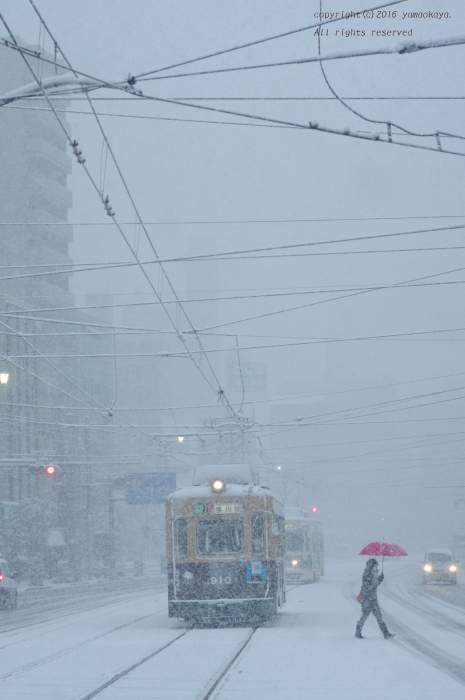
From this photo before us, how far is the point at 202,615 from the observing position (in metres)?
17.6

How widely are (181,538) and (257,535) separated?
1583 mm

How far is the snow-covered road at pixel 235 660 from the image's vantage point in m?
8.97

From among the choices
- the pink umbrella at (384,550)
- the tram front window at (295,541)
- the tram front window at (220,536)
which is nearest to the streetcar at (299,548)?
the tram front window at (295,541)

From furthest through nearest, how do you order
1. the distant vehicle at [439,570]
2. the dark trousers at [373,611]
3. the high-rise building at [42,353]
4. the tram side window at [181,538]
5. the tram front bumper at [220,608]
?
the high-rise building at [42,353] → the distant vehicle at [439,570] → the tram side window at [181,538] → the tram front bumper at [220,608] → the dark trousers at [373,611]

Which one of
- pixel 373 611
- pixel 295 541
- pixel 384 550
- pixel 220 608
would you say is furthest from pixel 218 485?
pixel 295 541

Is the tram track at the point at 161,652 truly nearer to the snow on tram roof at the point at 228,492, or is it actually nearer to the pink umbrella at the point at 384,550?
the pink umbrella at the point at 384,550

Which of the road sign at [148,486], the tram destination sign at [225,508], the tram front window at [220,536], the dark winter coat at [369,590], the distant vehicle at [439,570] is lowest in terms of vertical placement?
the distant vehicle at [439,570]

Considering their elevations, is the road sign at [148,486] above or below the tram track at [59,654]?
above

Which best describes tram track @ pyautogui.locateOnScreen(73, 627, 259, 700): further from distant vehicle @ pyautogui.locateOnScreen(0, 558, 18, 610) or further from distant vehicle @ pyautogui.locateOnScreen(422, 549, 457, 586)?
distant vehicle @ pyautogui.locateOnScreen(422, 549, 457, 586)

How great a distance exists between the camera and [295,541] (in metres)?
35.2

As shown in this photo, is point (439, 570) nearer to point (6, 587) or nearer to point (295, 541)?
point (295, 541)

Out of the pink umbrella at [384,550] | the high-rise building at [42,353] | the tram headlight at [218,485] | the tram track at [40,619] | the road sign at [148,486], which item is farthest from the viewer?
the high-rise building at [42,353]

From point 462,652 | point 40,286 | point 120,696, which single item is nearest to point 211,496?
point 462,652

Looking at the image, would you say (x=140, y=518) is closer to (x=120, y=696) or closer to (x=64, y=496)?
(x=64, y=496)
